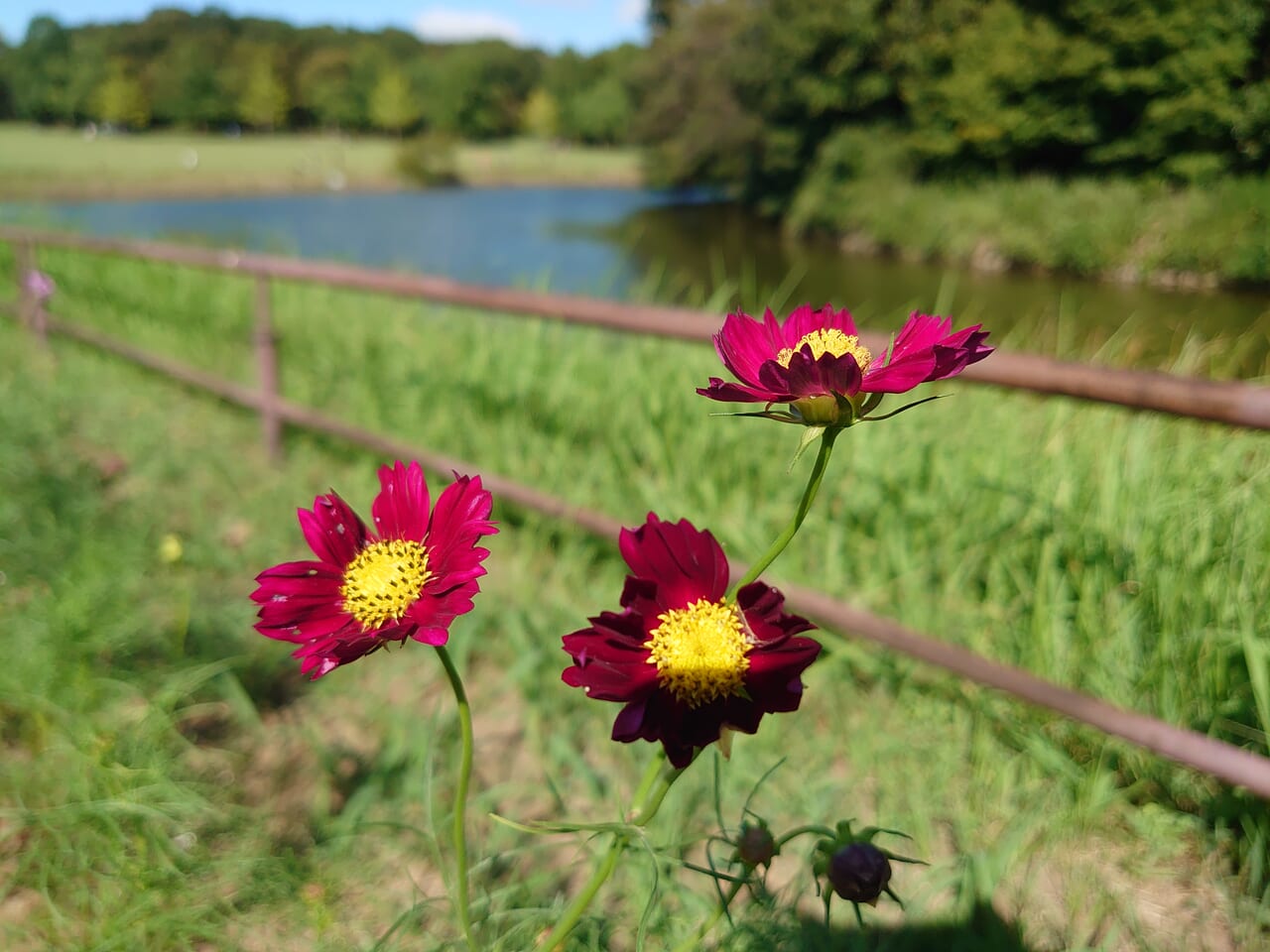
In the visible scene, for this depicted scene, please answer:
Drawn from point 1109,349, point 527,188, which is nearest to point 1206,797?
point 1109,349

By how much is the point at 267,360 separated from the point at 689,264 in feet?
50.7

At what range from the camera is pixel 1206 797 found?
139 cm

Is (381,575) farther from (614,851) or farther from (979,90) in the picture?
(979,90)

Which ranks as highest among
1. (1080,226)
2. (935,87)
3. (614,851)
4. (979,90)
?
(935,87)

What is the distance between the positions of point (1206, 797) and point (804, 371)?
1384mm

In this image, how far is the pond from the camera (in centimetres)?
306

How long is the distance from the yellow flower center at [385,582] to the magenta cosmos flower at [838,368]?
26 cm

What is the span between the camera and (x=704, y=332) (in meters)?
1.73

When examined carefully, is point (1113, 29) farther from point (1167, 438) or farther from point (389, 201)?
point (389, 201)

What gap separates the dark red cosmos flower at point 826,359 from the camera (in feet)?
1.59

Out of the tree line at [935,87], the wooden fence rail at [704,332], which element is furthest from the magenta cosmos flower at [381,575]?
the tree line at [935,87]

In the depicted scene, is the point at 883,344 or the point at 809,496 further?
the point at 883,344

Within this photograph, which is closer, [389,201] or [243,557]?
[243,557]

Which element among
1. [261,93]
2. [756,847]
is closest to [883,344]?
[756,847]
